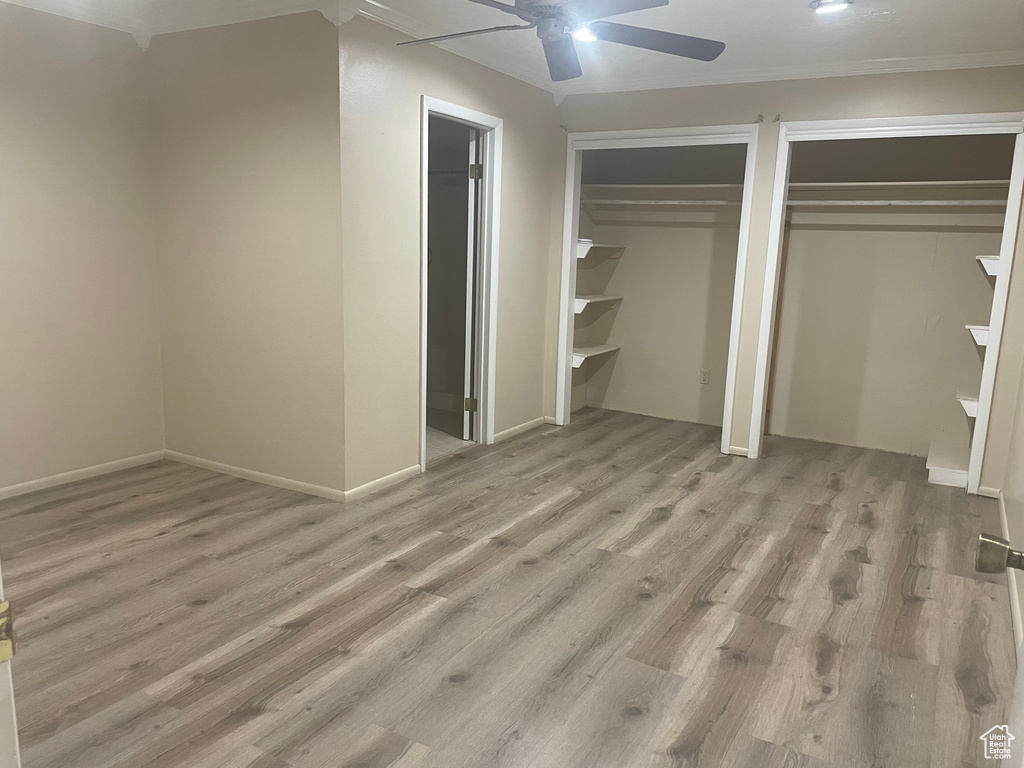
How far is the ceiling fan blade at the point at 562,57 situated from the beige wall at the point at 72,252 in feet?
8.27

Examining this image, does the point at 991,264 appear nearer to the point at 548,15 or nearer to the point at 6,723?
the point at 548,15

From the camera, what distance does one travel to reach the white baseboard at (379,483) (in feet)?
12.7

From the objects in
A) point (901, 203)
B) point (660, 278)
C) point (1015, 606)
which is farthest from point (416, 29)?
point (1015, 606)

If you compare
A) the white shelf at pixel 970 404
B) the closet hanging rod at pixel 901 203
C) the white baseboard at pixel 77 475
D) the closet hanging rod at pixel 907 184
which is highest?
the closet hanging rod at pixel 907 184

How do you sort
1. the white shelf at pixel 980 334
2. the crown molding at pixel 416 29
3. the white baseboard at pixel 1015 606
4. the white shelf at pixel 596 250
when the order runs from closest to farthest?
1. the white baseboard at pixel 1015 606
2. the crown molding at pixel 416 29
3. the white shelf at pixel 980 334
4. the white shelf at pixel 596 250

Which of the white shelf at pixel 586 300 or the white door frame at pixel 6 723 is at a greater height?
the white shelf at pixel 586 300

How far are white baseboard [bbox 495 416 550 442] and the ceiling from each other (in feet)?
7.88

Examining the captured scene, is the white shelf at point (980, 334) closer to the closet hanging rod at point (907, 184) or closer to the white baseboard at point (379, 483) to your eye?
the closet hanging rod at point (907, 184)

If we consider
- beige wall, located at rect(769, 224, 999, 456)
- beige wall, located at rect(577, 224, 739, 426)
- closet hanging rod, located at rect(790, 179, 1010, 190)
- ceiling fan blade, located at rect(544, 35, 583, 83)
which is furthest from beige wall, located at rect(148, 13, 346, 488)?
beige wall, located at rect(769, 224, 999, 456)

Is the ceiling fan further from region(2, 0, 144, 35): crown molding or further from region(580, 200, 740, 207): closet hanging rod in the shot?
region(580, 200, 740, 207): closet hanging rod

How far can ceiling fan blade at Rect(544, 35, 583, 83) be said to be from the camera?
2.74 meters

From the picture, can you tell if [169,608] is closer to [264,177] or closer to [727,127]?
[264,177]

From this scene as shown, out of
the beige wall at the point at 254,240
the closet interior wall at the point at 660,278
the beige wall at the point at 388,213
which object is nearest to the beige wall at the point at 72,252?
the beige wall at the point at 254,240
